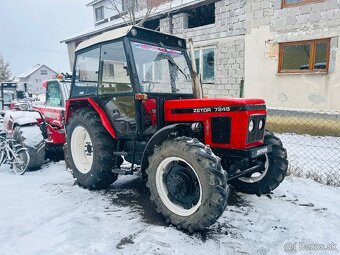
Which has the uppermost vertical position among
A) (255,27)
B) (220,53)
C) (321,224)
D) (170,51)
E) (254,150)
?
(255,27)

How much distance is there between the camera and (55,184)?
4.34 m

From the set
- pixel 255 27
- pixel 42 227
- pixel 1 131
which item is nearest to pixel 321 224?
pixel 42 227

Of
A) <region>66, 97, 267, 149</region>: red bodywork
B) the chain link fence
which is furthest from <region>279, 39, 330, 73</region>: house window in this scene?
<region>66, 97, 267, 149</region>: red bodywork

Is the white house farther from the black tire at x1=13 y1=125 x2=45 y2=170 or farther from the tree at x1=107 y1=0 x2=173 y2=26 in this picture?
the black tire at x1=13 y1=125 x2=45 y2=170

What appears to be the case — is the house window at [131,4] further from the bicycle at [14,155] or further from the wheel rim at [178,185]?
the wheel rim at [178,185]

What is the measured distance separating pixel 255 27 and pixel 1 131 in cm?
780

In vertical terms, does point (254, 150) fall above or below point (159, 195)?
Answer: above

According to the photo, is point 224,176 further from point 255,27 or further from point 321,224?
point 255,27

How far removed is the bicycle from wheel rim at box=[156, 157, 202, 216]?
3.23 meters

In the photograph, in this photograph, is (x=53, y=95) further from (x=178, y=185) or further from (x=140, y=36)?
(x=178, y=185)

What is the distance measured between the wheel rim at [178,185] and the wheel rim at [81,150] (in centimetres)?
161

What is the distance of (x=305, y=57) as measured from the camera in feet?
26.7

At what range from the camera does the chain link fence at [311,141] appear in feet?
15.5

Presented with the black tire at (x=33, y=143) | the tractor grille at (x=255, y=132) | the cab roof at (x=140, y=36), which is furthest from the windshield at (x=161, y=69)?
the black tire at (x=33, y=143)
